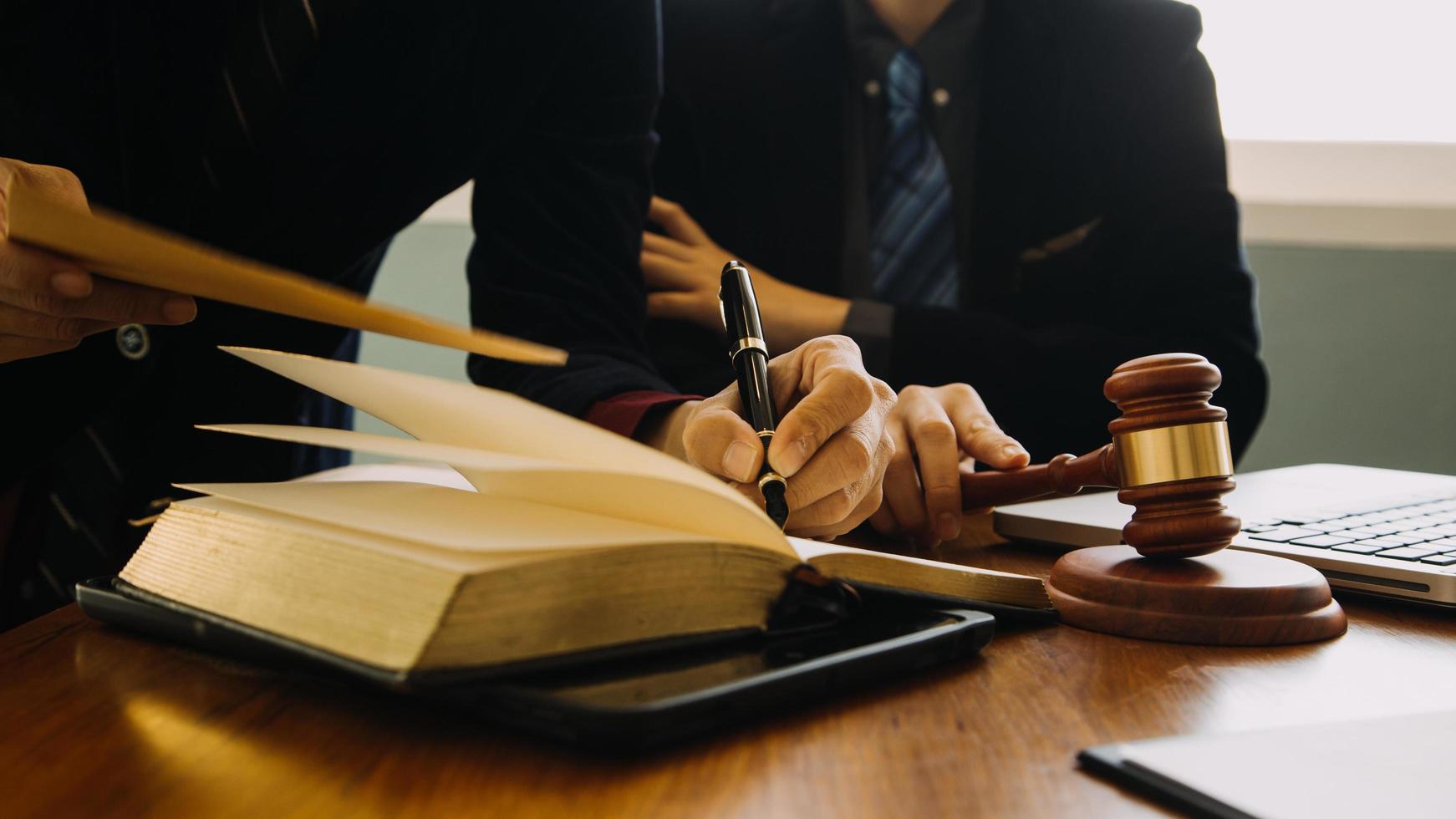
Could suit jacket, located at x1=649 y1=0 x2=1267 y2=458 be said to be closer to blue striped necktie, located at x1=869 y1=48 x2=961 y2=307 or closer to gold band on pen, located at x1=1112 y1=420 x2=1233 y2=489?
blue striped necktie, located at x1=869 y1=48 x2=961 y2=307

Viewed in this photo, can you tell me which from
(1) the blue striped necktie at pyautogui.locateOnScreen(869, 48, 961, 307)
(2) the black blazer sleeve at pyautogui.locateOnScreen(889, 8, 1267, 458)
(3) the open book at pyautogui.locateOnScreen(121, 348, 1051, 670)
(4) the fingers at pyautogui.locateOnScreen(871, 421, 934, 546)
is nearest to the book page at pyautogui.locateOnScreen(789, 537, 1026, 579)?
(3) the open book at pyautogui.locateOnScreen(121, 348, 1051, 670)

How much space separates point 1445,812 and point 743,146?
3.93 feet

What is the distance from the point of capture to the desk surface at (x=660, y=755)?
21 centimetres

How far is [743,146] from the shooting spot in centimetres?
131

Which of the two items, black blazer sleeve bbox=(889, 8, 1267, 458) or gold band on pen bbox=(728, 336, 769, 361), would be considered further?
black blazer sleeve bbox=(889, 8, 1267, 458)

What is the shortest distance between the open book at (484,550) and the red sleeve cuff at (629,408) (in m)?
0.29

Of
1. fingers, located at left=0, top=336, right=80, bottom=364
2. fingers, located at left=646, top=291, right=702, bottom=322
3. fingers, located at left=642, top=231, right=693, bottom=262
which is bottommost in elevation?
fingers, located at left=0, top=336, right=80, bottom=364

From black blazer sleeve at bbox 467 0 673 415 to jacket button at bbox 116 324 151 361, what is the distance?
270 mm

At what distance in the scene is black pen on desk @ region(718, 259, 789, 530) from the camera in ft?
1.49

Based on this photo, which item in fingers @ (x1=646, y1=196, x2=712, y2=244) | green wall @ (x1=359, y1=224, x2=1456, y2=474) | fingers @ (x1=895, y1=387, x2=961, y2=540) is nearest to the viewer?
fingers @ (x1=895, y1=387, x2=961, y2=540)

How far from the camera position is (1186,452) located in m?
0.38

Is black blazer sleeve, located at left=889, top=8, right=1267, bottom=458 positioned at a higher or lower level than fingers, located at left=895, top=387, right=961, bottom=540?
higher

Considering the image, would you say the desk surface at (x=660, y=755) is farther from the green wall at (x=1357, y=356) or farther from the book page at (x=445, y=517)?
the green wall at (x=1357, y=356)

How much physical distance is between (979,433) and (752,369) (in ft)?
0.66
